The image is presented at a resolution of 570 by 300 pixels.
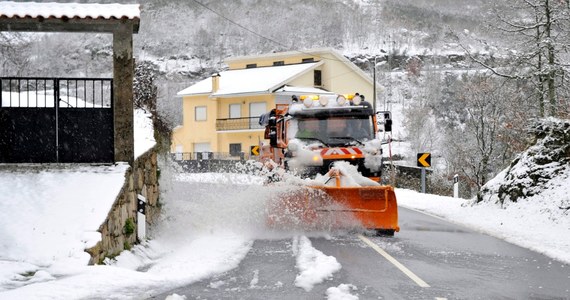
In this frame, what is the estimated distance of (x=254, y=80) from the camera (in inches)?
Answer: 2408

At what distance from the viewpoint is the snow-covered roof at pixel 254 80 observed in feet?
189

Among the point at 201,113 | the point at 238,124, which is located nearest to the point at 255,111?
the point at 238,124

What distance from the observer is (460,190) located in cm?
4325

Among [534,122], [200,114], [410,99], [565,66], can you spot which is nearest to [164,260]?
[534,122]

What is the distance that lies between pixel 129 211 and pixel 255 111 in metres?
49.0

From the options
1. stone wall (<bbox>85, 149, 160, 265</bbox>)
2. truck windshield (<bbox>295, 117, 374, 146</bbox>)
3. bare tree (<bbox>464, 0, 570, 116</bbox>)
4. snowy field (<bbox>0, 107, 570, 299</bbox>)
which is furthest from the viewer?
bare tree (<bbox>464, 0, 570, 116</bbox>)

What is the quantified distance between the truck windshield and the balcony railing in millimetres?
44412

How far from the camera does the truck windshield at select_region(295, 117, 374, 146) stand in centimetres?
1413

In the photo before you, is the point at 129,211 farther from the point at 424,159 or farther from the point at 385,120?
the point at 424,159

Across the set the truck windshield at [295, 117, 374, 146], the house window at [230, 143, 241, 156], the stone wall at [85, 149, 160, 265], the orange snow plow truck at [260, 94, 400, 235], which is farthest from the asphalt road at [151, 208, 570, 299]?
the house window at [230, 143, 241, 156]

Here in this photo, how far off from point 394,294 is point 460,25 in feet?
565

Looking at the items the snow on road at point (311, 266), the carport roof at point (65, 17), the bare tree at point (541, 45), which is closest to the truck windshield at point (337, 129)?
the snow on road at point (311, 266)

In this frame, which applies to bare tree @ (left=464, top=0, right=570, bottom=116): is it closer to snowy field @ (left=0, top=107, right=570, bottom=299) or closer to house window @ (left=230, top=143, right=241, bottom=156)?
snowy field @ (left=0, top=107, right=570, bottom=299)

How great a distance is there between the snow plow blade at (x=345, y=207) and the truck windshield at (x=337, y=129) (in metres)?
1.74
